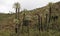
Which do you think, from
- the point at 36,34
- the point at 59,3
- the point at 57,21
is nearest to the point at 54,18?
the point at 57,21

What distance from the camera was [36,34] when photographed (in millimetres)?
37438

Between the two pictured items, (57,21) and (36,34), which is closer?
(36,34)

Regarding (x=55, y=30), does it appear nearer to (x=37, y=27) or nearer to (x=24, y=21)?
(x=37, y=27)

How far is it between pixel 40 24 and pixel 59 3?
1969 cm

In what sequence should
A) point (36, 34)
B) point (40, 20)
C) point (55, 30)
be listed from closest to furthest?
point (36, 34), point (55, 30), point (40, 20)

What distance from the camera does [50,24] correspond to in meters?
42.9

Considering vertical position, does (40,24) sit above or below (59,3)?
below

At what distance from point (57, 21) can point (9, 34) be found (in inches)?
387

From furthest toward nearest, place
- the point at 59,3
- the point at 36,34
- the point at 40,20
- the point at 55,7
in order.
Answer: the point at 59,3 < the point at 55,7 < the point at 40,20 < the point at 36,34

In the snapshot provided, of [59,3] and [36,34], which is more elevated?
[59,3]

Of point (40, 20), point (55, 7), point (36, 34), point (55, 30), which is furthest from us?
point (55, 7)

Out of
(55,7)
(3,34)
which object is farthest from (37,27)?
(55,7)

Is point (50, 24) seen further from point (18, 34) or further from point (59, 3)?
point (59, 3)

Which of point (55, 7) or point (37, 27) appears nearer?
point (37, 27)
